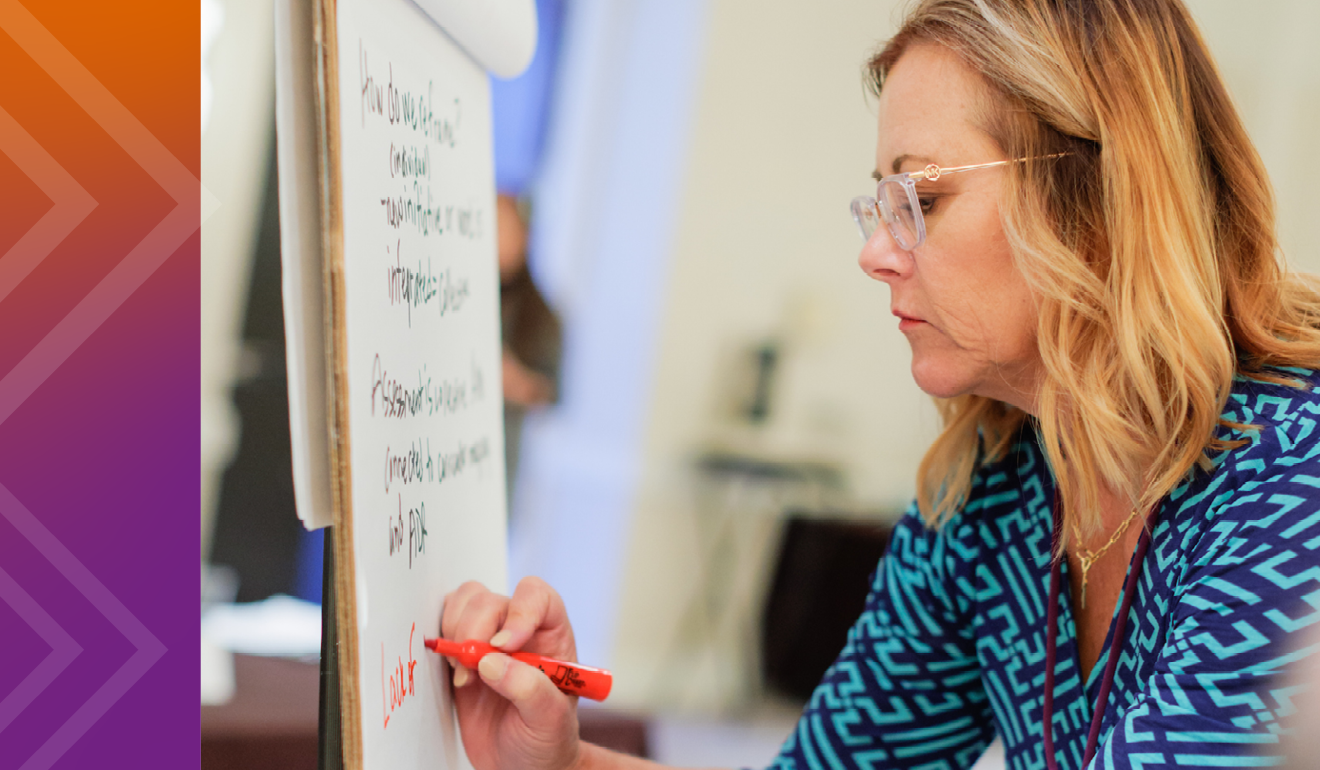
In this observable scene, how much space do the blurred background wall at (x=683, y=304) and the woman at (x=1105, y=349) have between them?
259 centimetres

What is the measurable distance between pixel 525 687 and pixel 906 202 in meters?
0.52

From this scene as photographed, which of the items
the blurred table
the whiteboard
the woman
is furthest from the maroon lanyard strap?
the blurred table

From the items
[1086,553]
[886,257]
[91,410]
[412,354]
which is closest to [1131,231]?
[886,257]

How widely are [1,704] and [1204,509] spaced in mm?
1025

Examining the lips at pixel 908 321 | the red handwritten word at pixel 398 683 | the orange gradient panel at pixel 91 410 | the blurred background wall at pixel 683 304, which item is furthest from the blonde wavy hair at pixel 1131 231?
the blurred background wall at pixel 683 304

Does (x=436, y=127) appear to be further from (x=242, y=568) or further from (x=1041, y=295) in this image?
(x=242, y=568)

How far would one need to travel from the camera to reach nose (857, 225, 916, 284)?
0.92 m

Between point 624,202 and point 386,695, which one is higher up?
point 624,202

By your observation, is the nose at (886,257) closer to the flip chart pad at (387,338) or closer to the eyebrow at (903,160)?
the eyebrow at (903,160)

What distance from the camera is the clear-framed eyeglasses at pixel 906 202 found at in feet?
2.86

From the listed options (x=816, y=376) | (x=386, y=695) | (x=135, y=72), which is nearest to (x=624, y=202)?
(x=816, y=376)

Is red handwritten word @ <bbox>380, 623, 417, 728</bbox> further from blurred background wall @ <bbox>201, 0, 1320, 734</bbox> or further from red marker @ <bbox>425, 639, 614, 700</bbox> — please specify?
blurred background wall @ <bbox>201, 0, 1320, 734</bbox>

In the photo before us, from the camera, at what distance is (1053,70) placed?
2.76 ft

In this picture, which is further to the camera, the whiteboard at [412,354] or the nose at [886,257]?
the nose at [886,257]
